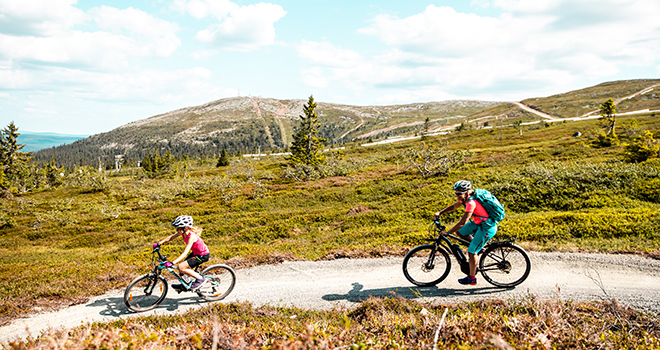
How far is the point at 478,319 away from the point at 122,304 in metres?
9.99

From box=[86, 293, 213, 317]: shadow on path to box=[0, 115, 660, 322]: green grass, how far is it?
93cm

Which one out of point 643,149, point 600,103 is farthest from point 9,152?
point 600,103

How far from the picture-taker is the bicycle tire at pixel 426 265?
9312mm

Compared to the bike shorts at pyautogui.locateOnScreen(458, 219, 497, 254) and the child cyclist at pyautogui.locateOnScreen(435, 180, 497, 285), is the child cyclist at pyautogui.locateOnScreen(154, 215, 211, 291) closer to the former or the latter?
the child cyclist at pyautogui.locateOnScreen(435, 180, 497, 285)

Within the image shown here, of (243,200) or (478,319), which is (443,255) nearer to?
(478,319)

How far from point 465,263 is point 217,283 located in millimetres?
7443

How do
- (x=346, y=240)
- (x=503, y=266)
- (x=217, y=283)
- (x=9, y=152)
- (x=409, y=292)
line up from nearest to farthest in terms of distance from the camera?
(x=503, y=266) → (x=409, y=292) → (x=217, y=283) → (x=346, y=240) → (x=9, y=152)

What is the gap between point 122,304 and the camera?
9.77 m

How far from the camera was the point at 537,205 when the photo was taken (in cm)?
1906

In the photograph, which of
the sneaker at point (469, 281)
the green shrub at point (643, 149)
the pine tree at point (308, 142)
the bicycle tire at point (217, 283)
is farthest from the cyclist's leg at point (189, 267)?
the pine tree at point (308, 142)

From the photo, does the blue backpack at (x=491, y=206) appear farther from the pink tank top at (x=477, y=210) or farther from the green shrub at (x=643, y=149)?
the green shrub at (x=643, y=149)

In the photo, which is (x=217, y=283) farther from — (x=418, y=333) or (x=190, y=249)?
(x=418, y=333)

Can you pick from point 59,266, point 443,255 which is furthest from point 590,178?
point 59,266

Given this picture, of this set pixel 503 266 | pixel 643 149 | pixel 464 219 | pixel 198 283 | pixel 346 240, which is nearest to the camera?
pixel 464 219
